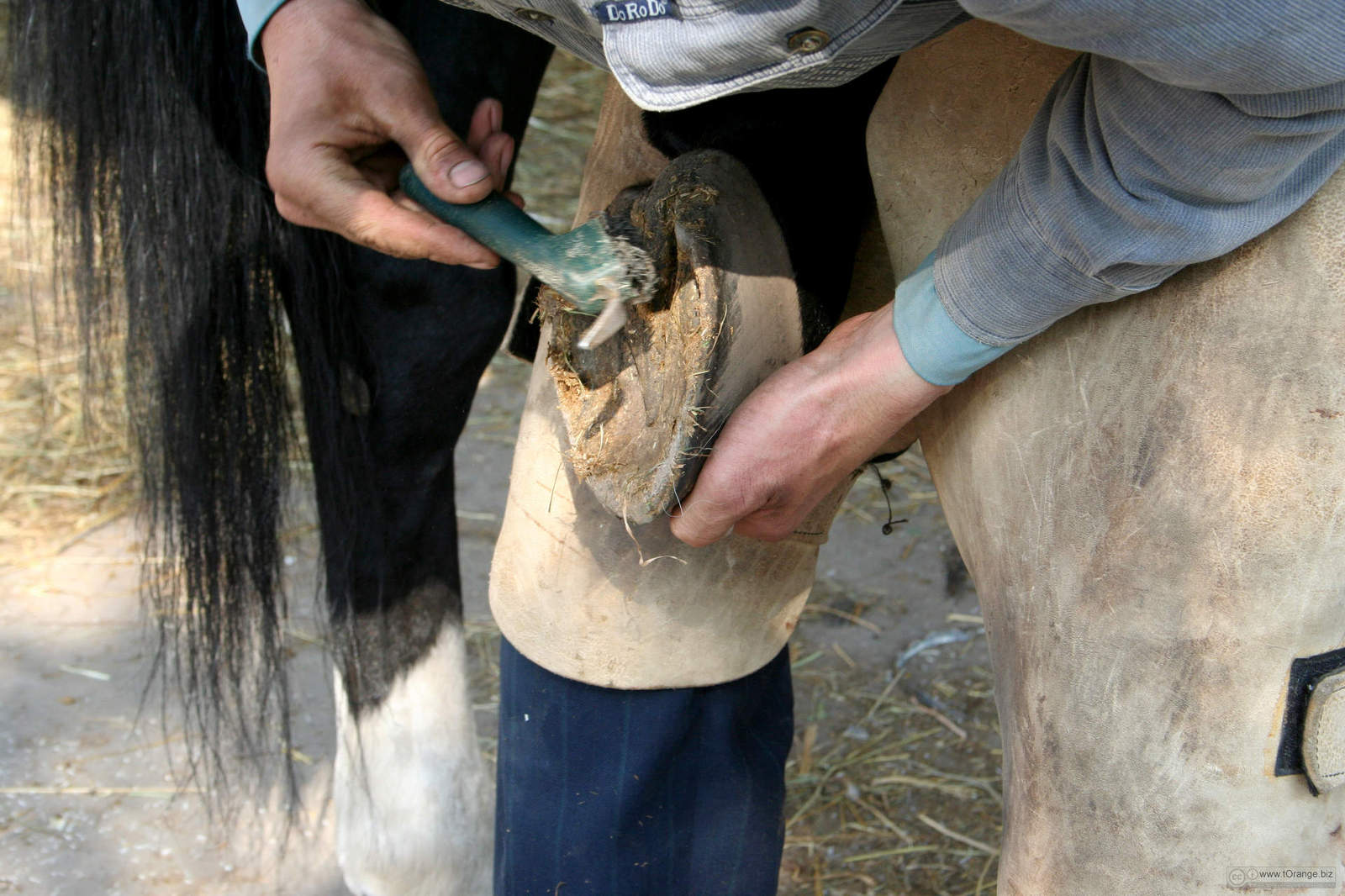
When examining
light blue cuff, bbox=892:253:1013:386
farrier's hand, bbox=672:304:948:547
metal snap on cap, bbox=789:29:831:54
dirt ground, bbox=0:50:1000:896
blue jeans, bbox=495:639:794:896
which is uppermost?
metal snap on cap, bbox=789:29:831:54

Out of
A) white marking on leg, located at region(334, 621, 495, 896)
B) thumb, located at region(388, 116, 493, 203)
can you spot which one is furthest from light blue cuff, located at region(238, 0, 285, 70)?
white marking on leg, located at region(334, 621, 495, 896)

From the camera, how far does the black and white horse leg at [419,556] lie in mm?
887

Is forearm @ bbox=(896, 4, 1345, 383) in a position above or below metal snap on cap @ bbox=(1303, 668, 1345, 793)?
above

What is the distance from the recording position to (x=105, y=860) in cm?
115

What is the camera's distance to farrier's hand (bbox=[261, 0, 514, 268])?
0.66 m

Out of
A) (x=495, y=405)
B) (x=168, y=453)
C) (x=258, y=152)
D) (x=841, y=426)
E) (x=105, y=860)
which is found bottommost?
(x=105, y=860)

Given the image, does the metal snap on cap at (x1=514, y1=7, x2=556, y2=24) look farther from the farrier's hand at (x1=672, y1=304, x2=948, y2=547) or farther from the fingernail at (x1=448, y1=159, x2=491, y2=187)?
the farrier's hand at (x1=672, y1=304, x2=948, y2=547)

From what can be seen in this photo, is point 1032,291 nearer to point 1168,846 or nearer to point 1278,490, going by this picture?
point 1278,490

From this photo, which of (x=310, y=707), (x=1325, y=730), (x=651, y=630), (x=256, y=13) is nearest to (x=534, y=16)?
(x=256, y=13)

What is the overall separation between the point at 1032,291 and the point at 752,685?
1.12 feet

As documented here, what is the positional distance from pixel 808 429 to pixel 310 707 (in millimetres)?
934

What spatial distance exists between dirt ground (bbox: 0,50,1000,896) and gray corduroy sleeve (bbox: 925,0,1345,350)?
70 cm

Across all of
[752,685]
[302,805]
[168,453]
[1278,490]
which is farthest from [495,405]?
[1278,490]

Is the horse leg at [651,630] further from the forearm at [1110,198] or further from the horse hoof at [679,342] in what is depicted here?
the forearm at [1110,198]
